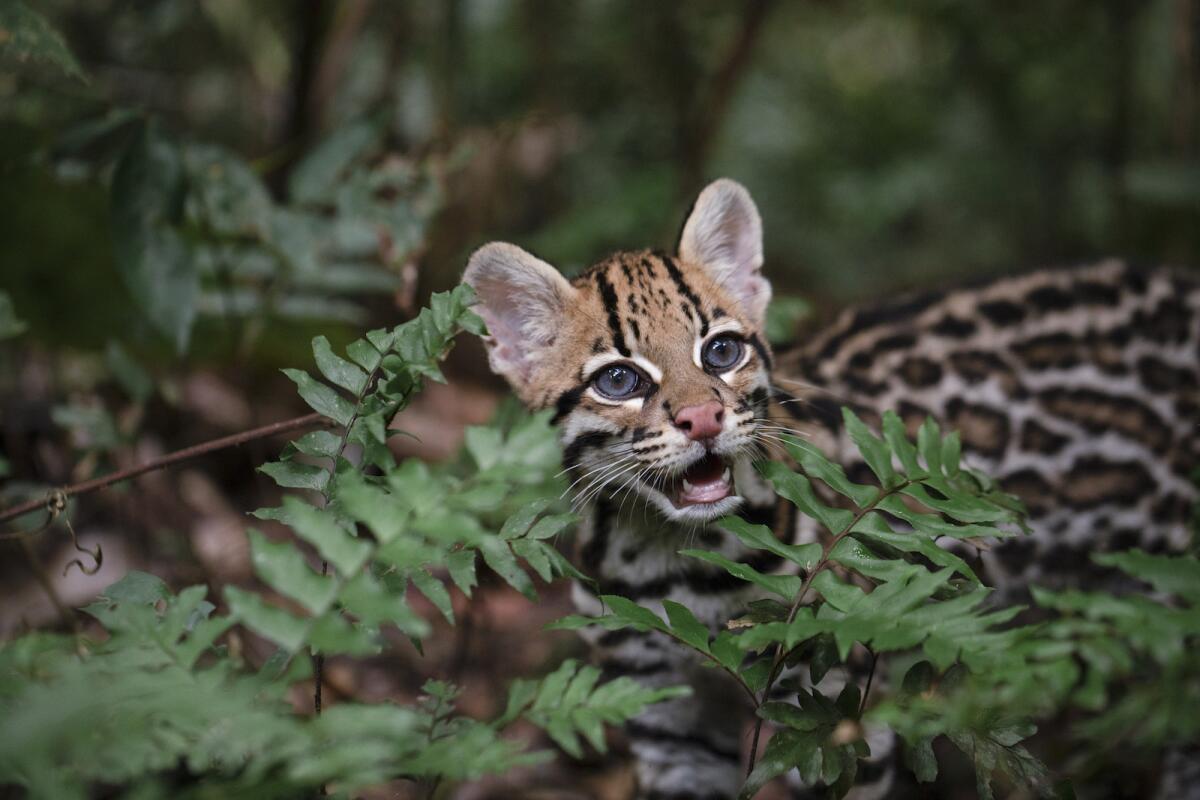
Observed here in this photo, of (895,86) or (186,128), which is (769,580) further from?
(895,86)

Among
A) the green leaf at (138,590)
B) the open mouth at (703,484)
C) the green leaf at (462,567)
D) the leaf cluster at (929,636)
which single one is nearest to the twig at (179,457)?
the green leaf at (138,590)

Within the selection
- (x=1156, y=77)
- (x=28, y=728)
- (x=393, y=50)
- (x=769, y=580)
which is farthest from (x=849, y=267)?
(x=28, y=728)

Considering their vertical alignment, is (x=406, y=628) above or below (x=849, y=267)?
below

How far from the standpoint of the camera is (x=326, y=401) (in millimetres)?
2592

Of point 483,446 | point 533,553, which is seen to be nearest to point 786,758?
point 533,553

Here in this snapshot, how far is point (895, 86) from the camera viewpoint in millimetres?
9047

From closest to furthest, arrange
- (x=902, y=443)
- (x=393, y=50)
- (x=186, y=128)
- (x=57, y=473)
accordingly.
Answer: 1. (x=902, y=443)
2. (x=57, y=473)
3. (x=393, y=50)
4. (x=186, y=128)

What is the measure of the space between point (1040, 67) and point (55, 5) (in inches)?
274

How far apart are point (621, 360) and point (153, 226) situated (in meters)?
1.95

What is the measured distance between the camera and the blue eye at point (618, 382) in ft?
10.3

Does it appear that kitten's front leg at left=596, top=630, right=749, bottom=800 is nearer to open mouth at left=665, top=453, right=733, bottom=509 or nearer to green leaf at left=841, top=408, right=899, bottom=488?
open mouth at left=665, top=453, right=733, bottom=509

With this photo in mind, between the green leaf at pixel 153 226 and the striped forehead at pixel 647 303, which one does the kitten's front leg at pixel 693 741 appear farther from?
the green leaf at pixel 153 226

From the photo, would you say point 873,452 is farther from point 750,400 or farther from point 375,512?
point 375,512

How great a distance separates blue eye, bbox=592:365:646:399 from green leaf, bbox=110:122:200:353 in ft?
5.39
